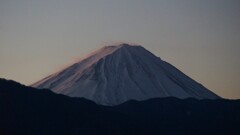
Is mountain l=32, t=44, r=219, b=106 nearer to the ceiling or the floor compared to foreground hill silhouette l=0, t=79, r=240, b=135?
nearer to the floor

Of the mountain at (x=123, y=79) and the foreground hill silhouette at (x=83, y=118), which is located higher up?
the foreground hill silhouette at (x=83, y=118)

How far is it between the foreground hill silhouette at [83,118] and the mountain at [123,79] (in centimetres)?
3252

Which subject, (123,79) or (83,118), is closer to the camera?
(83,118)

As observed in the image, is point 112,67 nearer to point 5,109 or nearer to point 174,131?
point 174,131

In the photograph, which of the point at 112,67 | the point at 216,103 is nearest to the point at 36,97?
the point at 216,103

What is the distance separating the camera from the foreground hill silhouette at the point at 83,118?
66.3 meters

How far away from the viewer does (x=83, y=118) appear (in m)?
72.6

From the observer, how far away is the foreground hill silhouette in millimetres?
66344

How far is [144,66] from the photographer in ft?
479

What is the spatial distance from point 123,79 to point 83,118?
64833 millimetres

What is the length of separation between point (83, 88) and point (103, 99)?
31.0 feet

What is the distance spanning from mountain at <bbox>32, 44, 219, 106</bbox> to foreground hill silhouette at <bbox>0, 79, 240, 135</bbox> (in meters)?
32.5

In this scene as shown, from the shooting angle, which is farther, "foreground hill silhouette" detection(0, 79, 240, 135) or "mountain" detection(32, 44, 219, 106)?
"mountain" detection(32, 44, 219, 106)

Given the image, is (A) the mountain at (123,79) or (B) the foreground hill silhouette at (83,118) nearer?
(B) the foreground hill silhouette at (83,118)
